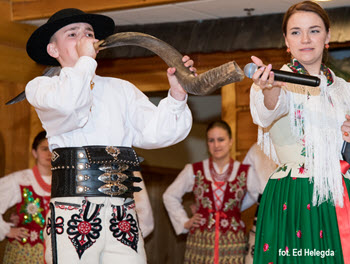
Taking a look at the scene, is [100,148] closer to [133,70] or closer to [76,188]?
[76,188]

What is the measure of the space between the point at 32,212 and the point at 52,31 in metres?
2.37

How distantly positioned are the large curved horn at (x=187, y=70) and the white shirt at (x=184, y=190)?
2514 millimetres

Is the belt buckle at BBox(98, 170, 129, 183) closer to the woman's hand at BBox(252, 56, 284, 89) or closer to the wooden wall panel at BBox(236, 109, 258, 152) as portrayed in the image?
the woman's hand at BBox(252, 56, 284, 89)

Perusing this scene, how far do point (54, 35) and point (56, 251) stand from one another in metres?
0.95

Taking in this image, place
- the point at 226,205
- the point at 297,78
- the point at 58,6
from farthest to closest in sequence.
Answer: the point at 58,6 → the point at 226,205 → the point at 297,78

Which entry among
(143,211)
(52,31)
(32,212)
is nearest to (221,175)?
(143,211)

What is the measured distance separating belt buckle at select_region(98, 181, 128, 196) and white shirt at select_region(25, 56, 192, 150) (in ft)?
0.53

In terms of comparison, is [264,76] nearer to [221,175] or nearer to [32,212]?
[221,175]

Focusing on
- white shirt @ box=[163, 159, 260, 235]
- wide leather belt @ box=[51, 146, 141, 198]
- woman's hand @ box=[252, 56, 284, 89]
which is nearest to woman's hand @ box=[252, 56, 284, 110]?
woman's hand @ box=[252, 56, 284, 89]

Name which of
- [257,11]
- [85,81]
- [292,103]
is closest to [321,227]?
[292,103]

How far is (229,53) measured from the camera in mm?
5039

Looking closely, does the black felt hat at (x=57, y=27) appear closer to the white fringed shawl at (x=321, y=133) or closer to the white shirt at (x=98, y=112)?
the white shirt at (x=98, y=112)

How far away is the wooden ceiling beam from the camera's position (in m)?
4.76

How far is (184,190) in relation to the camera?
520 cm
